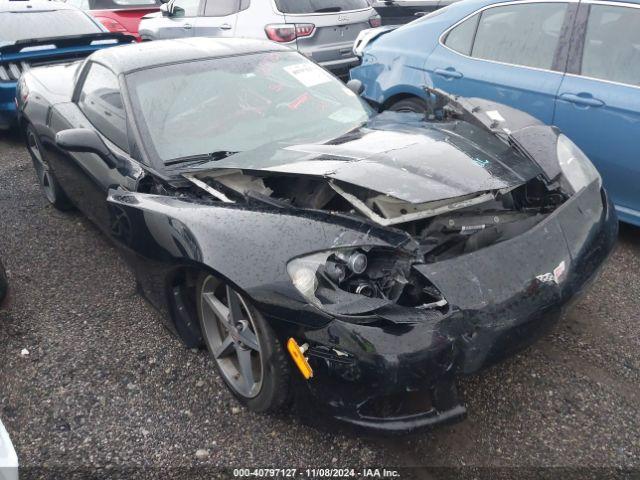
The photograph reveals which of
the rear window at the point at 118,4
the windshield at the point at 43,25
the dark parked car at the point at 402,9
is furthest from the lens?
the rear window at the point at 118,4

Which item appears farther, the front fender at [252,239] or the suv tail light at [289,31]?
the suv tail light at [289,31]

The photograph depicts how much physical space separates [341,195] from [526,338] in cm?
92

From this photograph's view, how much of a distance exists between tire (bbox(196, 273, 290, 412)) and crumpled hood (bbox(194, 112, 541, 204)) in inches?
24.1

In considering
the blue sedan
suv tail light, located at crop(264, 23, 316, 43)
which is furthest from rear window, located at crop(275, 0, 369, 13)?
the blue sedan

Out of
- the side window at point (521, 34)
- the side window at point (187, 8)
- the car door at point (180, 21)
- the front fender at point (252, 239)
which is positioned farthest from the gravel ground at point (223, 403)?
the side window at point (187, 8)

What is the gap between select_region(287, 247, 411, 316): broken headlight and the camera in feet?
6.18

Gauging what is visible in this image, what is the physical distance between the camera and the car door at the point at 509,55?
3.64 metres

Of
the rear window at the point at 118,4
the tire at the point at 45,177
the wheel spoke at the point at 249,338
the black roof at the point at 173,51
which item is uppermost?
the black roof at the point at 173,51

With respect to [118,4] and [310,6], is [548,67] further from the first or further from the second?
[118,4]

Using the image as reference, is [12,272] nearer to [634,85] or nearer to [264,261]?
[264,261]

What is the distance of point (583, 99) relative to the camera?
3.44 m

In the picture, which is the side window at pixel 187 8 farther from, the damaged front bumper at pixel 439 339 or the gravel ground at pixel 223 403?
the damaged front bumper at pixel 439 339

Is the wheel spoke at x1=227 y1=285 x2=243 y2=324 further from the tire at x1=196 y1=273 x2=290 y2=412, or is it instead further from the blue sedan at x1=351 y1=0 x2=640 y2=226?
the blue sedan at x1=351 y1=0 x2=640 y2=226

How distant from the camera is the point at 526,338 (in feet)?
6.56
